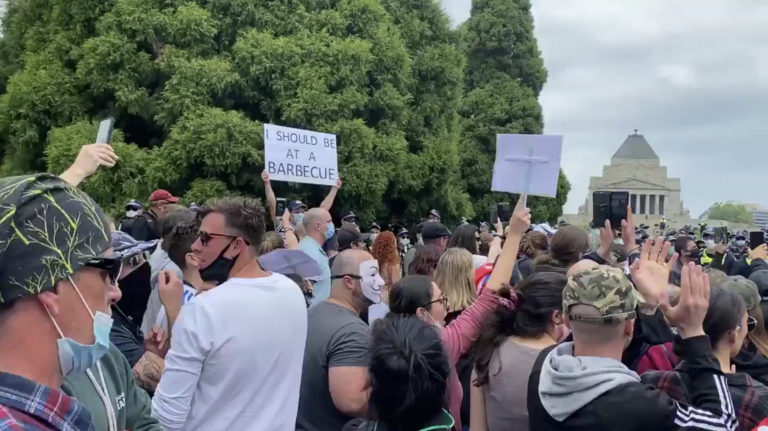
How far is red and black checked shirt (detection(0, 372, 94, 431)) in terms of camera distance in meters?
1.49

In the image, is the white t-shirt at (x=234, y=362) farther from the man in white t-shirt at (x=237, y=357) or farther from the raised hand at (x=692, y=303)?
the raised hand at (x=692, y=303)

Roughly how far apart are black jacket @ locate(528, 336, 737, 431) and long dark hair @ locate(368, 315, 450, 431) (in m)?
0.40

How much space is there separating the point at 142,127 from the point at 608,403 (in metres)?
16.8

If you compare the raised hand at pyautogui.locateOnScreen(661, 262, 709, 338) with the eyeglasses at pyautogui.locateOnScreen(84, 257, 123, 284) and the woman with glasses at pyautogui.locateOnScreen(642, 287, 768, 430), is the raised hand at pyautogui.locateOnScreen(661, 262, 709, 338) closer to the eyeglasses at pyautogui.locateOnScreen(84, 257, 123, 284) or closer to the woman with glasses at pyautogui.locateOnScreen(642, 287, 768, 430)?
the woman with glasses at pyautogui.locateOnScreen(642, 287, 768, 430)

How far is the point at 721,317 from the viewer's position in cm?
321

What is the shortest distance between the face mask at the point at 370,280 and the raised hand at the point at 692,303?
169 cm

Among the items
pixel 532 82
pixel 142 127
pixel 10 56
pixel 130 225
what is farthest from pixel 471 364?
pixel 532 82

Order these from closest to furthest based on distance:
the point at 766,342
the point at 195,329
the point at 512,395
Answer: the point at 195,329 < the point at 512,395 < the point at 766,342

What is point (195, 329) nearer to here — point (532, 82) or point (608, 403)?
point (608, 403)

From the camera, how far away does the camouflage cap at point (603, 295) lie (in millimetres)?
2609

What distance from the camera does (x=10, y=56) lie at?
71.6 feet

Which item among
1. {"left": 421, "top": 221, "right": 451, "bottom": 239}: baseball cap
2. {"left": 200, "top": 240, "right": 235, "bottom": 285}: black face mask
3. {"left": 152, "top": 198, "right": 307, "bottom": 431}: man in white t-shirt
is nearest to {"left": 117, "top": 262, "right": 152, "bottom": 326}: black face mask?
{"left": 200, "top": 240, "right": 235, "bottom": 285}: black face mask

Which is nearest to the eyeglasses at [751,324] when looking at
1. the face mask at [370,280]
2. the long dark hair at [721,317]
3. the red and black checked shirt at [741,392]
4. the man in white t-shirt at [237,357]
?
the long dark hair at [721,317]

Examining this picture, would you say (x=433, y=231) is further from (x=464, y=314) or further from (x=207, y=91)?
(x=207, y=91)
